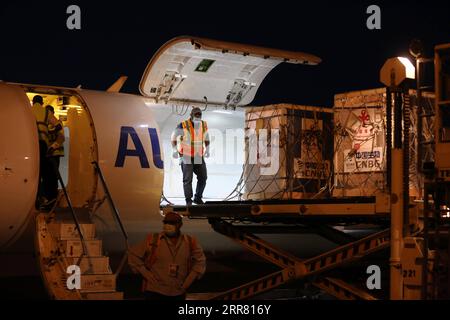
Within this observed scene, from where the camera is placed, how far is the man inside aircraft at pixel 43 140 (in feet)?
42.5

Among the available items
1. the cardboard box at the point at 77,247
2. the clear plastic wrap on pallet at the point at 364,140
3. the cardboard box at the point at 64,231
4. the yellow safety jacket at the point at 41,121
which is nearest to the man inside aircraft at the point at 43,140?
the yellow safety jacket at the point at 41,121

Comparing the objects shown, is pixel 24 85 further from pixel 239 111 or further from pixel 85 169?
pixel 239 111

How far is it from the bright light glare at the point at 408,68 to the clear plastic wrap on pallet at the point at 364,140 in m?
4.61

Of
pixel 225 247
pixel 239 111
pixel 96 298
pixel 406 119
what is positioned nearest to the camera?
pixel 406 119

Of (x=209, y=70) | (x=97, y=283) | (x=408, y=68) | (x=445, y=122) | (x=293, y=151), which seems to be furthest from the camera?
(x=293, y=151)

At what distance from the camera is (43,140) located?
1297 cm

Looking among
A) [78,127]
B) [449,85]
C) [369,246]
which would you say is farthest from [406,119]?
[78,127]

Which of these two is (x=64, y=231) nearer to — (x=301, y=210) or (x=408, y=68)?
(x=301, y=210)

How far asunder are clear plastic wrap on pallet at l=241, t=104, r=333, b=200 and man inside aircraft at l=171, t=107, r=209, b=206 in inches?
50.0

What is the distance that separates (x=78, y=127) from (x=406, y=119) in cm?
687

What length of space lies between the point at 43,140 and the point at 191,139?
297 centimetres

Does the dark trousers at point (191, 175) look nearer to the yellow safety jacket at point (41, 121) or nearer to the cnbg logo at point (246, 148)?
the cnbg logo at point (246, 148)

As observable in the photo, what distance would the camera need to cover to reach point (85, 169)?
45.9 feet

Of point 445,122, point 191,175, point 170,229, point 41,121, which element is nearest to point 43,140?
point 41,121
